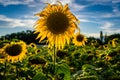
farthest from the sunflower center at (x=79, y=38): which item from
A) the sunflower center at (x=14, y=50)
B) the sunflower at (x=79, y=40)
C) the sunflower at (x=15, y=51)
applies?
the sunflower center at (x=14, y=50)

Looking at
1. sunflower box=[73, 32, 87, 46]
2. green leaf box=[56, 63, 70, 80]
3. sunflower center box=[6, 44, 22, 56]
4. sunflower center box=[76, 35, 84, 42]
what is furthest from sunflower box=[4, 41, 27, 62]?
sunflower center box=[76, 35, 84, 42]

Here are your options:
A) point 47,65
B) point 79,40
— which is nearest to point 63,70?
point 47,65

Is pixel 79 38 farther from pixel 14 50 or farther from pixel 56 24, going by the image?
pixel 56 24

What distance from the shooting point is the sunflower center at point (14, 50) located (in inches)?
296

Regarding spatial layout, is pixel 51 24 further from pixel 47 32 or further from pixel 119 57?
pixel 119 57

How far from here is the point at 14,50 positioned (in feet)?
25.6

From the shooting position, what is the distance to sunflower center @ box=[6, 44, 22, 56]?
7527 mm

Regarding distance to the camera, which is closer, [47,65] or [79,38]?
[47,65]

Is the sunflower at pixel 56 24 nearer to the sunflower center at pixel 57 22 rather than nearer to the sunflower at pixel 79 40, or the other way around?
the sunflower center at pixel 57 22

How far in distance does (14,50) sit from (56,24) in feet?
13.0

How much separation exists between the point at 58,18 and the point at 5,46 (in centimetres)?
376

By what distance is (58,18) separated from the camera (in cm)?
406

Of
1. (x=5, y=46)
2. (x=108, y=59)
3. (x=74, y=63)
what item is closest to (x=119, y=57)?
(x=108, y=59)

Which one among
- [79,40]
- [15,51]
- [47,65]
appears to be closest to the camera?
[47,65]
